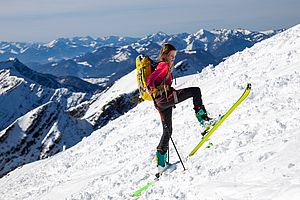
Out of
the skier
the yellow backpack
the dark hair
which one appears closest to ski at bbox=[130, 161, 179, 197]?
the skier

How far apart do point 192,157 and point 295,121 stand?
312 cm

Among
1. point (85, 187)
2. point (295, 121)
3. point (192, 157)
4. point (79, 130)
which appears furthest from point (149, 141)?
point (79, 130)

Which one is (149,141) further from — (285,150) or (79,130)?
(79,130)

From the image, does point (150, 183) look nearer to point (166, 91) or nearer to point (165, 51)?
point (166, 91)

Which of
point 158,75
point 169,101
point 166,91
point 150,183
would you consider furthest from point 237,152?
point 150,183

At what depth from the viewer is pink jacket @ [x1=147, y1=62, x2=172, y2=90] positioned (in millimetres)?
9709

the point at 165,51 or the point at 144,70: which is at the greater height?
the point at 165,51

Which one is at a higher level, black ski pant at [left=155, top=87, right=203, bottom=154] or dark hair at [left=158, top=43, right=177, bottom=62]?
dark hair at [left=158, top=43, right=177, bottom=62]

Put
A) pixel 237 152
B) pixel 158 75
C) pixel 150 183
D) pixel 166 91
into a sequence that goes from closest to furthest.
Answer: pixel 237 152 < pixel 158 75 < pixel 166 91 < pixel 150 183

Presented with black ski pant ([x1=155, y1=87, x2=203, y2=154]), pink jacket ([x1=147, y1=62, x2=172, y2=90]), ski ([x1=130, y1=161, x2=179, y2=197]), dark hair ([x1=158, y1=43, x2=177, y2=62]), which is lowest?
ski ([x1=130, y1=161, x2=179, y2=197])

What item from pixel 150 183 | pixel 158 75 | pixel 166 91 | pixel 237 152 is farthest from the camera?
pixel 150 183

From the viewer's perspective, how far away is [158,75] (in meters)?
9.80

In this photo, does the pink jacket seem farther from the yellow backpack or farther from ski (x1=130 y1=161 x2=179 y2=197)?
ski (x1=130 y1=161 x2=179 y2=197)

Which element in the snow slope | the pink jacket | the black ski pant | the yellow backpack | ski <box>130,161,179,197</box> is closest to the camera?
the snow slope
